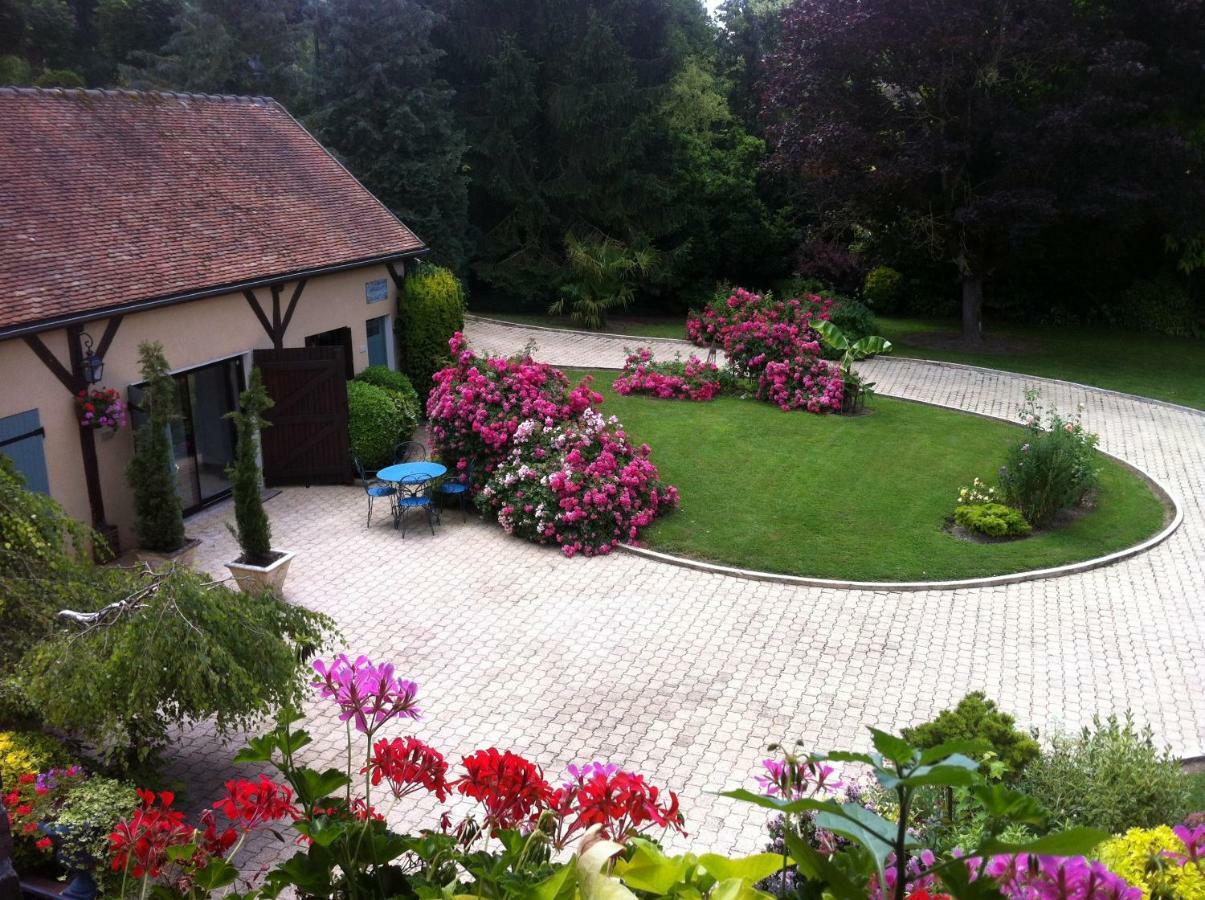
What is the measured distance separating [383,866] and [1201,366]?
26.6 metres

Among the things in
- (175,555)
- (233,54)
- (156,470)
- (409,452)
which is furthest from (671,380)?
(233,54)

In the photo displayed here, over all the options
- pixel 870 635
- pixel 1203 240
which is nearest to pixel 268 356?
pixel 870 635

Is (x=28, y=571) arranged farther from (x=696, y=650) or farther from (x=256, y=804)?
(x=696, y=650)

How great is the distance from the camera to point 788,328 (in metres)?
20.9

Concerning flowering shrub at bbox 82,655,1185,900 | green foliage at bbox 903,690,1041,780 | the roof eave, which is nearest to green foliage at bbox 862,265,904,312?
the roof eave

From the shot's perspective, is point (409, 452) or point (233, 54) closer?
point (409, 452)

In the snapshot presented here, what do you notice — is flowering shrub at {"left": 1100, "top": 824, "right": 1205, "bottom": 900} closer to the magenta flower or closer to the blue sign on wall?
the magenta flower

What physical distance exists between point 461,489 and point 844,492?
5810 mm

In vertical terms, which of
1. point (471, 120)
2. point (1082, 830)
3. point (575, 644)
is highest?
point (471, 120)

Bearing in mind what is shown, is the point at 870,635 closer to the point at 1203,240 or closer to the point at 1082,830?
the point at 1082,830

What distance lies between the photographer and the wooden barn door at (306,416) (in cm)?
1608

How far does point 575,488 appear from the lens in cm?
1416

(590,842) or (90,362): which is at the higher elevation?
(590,842)

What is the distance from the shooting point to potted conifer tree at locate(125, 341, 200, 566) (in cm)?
1312
